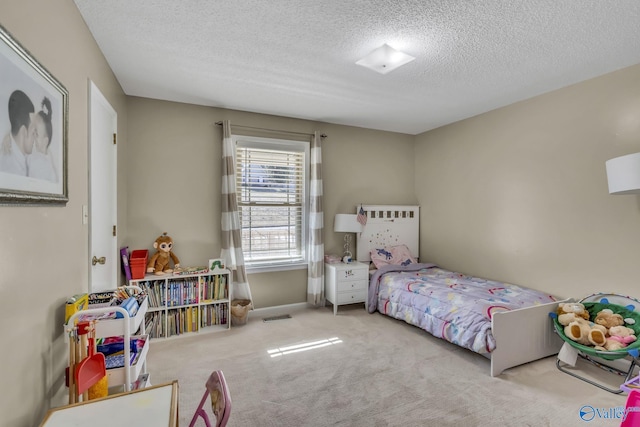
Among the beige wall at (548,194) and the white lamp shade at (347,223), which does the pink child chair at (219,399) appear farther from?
the beige wall at (548,194)

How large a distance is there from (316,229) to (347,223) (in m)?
0.44

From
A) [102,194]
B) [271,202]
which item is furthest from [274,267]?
[102,194]

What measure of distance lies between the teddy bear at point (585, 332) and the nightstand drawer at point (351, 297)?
2.08 metres

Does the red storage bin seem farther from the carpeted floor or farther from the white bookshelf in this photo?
the carpeted floor

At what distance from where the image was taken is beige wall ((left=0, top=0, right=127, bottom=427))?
3.67 feet

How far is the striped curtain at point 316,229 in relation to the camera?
393cm

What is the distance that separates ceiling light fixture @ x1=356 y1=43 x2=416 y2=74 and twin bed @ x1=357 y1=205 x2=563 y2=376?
2.13 m

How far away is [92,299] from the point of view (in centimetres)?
173

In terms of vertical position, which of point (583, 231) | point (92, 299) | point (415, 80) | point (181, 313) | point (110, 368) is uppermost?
point (415, 80)

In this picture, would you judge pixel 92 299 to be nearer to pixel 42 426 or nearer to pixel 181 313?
pixel 42 426

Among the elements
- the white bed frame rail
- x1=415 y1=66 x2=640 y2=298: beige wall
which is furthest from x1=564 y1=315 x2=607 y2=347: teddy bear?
x1=415 y1=66 x2=640 y2=298: beige wall

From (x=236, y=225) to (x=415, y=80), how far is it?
245cm

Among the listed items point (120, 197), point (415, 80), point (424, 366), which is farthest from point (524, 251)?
point (120, 197)

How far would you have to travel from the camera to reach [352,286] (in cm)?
386
